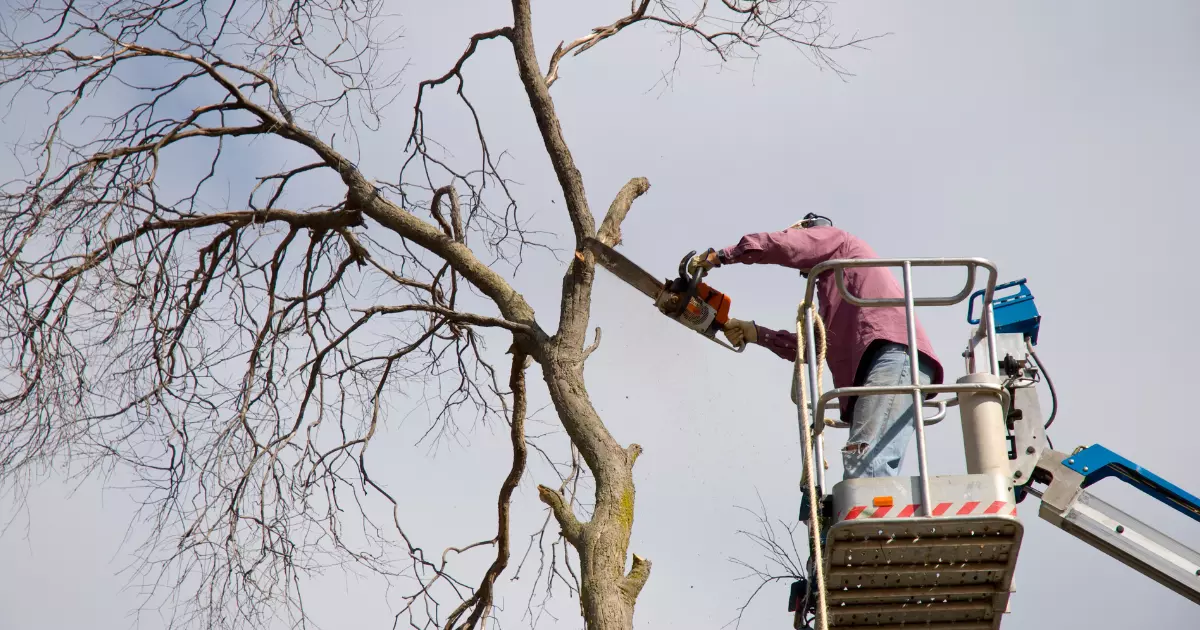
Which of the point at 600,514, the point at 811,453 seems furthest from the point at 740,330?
the point at 811,453

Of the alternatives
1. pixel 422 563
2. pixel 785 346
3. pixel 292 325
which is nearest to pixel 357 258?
pixel 292 325

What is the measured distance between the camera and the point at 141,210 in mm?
6660

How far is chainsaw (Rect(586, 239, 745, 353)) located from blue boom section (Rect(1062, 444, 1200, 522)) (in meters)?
1.93

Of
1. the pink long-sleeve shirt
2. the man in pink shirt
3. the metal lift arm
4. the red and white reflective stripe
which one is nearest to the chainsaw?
the man in pink shirt

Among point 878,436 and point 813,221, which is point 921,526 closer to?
point 878,436

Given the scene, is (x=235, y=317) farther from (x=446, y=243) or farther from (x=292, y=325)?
(x=446, y=243)

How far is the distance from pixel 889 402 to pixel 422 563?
321 cm

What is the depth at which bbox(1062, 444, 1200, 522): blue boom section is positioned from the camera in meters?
6.27

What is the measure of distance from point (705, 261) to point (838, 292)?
102 centimetres

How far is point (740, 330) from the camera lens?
6.84 metres

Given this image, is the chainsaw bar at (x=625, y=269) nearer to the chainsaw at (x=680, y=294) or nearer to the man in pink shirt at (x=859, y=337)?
the chainsaw at (x=680, y=294)

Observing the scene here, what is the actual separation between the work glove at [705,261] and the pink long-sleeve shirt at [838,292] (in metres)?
0.08

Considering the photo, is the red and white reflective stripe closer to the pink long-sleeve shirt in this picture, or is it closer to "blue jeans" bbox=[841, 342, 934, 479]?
"blue jeans" bbox=[841, 342, 934, 479]

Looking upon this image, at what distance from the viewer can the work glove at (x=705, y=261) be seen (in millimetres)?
6466
